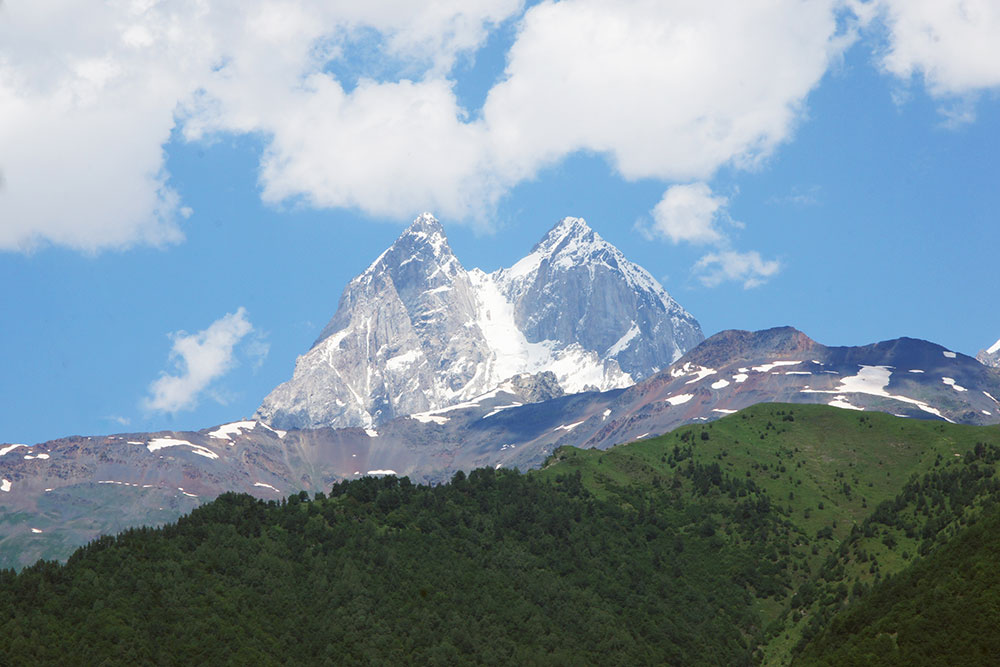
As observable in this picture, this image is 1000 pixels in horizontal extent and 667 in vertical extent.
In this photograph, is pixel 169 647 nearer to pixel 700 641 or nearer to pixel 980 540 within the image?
pixel 700 641

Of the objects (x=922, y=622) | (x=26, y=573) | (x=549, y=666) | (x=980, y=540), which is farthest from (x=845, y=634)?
(x=26, y=573)

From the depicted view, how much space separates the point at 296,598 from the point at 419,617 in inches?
818

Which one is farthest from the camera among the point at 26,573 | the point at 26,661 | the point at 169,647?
the point at 26,573

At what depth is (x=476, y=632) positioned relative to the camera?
191 m

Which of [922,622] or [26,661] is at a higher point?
[26,661]

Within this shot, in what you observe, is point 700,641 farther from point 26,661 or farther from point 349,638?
point 26,661

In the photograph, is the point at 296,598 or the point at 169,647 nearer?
the point at 169,647

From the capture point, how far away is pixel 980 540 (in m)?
178

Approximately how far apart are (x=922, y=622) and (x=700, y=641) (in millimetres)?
42863

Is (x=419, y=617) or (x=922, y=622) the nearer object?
(x=922, y=622)

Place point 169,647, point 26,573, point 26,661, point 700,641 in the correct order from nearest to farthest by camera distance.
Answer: point 26,661 → point 169,647 → point 26,573 → point 700,641

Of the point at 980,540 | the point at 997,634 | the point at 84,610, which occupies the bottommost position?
the point at 997,634

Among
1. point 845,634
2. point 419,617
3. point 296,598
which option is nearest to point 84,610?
point 296,598

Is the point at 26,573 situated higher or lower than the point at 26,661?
higher
